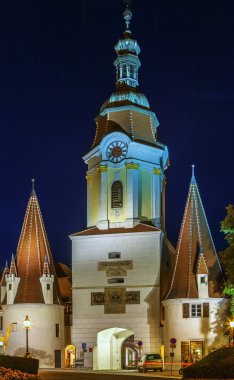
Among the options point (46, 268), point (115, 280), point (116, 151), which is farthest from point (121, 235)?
point (116, 151)

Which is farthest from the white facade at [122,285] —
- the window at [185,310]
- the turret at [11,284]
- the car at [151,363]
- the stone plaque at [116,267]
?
the car at [151,363]

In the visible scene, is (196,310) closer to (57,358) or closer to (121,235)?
(121,235)

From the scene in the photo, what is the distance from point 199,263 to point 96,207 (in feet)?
37.9

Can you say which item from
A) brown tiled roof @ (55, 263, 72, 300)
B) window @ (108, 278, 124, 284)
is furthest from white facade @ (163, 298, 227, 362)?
brown tiled roof @ (55, 263, 72, 300)

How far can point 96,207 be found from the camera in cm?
6662

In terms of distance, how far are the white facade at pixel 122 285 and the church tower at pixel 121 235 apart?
2.8 inches

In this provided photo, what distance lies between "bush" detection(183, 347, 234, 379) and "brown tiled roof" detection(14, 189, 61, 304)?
30.9 m

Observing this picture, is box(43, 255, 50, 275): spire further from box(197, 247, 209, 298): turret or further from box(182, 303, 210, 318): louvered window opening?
box(197, 247, 209, 298): turret

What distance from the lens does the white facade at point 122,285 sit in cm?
6144

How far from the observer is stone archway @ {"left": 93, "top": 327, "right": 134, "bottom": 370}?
204ft

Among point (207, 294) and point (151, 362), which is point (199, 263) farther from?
point (151, 362)

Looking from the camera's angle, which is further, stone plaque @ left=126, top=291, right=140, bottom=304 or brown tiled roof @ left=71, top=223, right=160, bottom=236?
brown tiled roof @ left=71, top=223, right=160, bottom=236

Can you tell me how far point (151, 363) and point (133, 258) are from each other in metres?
11.9

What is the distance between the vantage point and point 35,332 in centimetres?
6262
